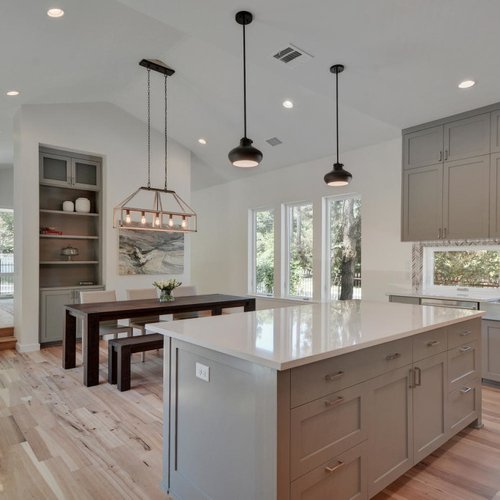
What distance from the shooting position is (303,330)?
2133 mm

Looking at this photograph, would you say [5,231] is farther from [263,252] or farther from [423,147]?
[423,147]

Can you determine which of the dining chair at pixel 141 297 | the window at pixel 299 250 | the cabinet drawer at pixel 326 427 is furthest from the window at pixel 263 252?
the cabinet drawer at pixel 326 427

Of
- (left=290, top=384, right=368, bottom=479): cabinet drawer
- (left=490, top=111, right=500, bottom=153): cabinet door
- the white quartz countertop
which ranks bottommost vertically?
(left=290, top=384, right=368, bottom=479): cabinet drawer

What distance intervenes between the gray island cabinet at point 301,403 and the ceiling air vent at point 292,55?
2.25 m

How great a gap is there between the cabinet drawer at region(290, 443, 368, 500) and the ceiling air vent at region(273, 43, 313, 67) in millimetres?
2977

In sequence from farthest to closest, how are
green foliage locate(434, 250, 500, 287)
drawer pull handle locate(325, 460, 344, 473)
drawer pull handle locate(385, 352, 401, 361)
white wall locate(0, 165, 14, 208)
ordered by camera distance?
white wall locate(0, 165, 14, 208)
green foliage locate(434, 250, 500, 287)
drawer pull handle locate(385, 352, 401, 361)
drawer pull handle locate(325, 460, 344, 473)

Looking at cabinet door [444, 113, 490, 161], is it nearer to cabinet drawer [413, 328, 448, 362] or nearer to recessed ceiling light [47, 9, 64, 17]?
cabinet drawer [413, 328, 448, 362]

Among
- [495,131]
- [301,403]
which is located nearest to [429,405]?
[301,403]

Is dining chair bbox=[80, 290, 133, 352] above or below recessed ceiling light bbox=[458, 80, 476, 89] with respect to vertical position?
below

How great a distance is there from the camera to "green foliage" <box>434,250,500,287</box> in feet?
14.3

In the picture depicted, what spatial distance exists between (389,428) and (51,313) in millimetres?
5039

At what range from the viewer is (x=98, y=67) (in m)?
4.68

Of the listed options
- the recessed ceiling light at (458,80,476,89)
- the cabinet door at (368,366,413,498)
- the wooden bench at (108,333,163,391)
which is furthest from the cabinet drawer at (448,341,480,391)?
the wooden bench at (108,333,163,391)

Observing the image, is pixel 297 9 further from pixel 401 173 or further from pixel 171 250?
pixel 171 250
